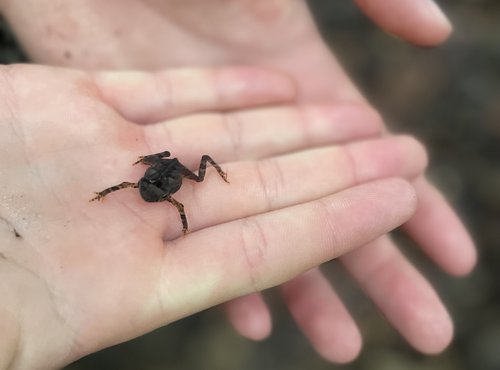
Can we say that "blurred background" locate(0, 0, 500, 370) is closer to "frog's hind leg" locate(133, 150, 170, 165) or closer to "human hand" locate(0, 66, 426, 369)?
"human hand" locate(0, 66, 426, 369)

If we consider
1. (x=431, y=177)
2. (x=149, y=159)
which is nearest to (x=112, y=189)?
(x=149, y=159)

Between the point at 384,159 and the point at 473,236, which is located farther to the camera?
the point at 473,236

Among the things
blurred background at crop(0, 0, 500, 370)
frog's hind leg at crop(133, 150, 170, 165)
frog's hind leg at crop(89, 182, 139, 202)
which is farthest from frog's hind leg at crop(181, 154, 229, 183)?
blurred background at crop(0, 0, 500, 370)

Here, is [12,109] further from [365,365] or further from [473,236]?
[473,236]

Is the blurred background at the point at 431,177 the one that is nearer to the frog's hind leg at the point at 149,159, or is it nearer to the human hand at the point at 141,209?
the human hand at the point at 141,209

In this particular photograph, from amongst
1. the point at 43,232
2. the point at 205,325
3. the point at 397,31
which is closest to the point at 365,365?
the point at 205,325

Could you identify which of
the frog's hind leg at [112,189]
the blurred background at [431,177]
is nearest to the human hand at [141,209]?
the frog's hind leg at [112,189]

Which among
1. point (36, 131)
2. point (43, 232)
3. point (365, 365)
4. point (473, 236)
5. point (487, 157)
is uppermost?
point (36, 131)
